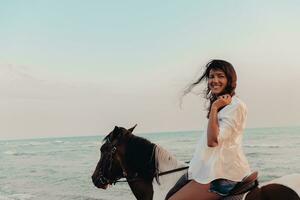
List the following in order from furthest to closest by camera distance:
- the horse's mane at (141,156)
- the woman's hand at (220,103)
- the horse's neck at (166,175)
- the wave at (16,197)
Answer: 1. the wave at (16,197)
2. the horse's mane at (141,156)
3. the horse's neck at (166,175)
4. the woman's hand at (220,103)

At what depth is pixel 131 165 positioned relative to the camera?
5.43m

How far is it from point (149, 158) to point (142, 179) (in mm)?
294

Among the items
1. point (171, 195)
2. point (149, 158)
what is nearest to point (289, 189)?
point (171, 195)

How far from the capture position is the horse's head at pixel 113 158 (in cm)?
546

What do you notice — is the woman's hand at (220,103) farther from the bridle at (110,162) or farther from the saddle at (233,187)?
the bridle at (110,162)

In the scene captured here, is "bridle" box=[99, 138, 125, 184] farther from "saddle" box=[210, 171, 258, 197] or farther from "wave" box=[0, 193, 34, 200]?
"wave" box=[0, 193, 34, 200]

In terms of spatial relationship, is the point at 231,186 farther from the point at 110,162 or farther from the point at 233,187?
the point at 110,162

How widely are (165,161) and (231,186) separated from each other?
4.03 ft

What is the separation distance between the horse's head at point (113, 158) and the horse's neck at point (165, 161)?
444 millimetres

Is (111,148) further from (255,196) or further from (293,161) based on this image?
(293,161)

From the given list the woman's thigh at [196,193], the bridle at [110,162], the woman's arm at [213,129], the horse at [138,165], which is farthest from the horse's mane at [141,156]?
the woman's arm at [213,129]

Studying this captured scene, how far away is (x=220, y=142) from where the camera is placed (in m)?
4.03

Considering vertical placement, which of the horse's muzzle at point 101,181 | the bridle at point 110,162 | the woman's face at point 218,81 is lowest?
the horse's muzzle at point 101,181

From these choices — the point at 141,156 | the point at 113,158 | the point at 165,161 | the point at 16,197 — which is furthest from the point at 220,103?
the point at 16,197
